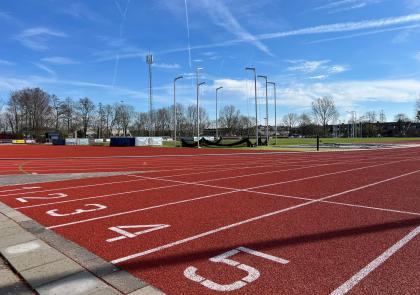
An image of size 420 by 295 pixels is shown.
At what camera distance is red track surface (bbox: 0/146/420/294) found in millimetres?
4340

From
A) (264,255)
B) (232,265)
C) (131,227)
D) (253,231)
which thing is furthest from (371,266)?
(131,227)

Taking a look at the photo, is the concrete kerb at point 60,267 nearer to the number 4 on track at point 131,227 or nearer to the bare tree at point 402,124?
the number 4 on track at point 131,227

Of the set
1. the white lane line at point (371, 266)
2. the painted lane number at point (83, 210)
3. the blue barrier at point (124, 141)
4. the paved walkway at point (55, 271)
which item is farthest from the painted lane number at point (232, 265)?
the blue barrier at point (124, 141)

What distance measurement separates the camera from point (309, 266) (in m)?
4.71

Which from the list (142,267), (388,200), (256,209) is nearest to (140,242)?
(142,267)

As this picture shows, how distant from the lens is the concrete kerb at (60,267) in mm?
4082

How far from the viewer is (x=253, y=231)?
6.37 m

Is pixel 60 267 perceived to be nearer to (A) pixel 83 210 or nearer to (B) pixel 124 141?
(A) pixel 83 210

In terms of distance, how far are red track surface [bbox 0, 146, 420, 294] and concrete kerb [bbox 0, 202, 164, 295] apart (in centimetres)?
23

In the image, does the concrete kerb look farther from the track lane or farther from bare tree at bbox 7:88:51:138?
bare tree at bbox 7:88:51:138

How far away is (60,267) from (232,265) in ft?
7.35

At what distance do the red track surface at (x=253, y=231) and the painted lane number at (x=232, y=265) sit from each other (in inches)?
0.9

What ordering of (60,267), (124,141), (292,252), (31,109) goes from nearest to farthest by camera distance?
(60,267) < (292,252) < (124,141) < (31,109)

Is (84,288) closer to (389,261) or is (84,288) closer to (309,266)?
(309,266)
